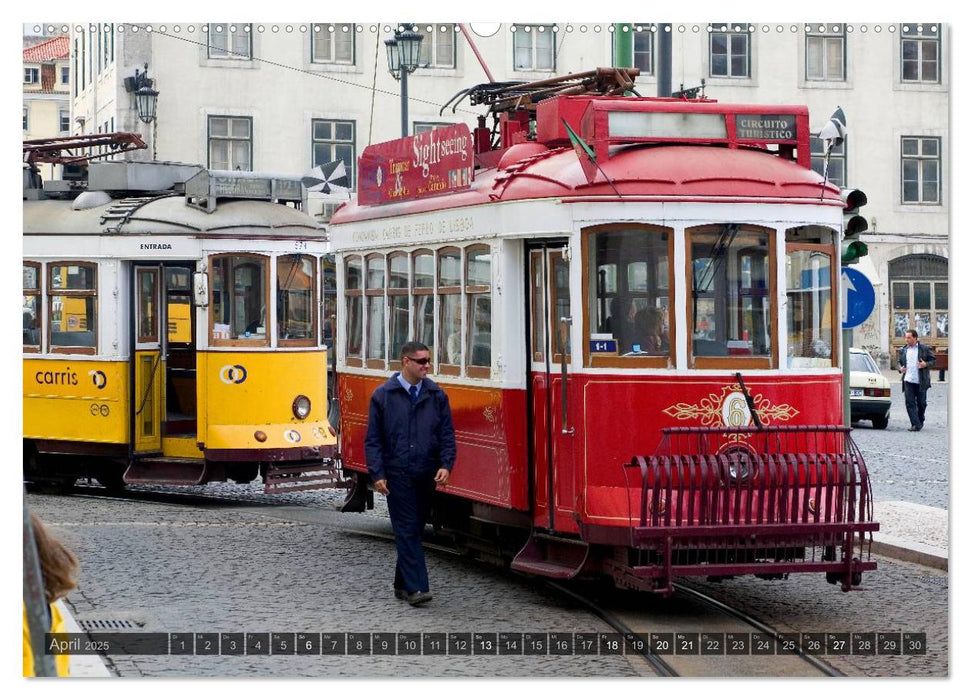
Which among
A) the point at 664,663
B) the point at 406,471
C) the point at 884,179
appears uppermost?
the point at 884,179

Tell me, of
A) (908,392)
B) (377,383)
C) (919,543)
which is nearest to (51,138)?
(377,383)

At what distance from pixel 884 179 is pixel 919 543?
3565 millimetres

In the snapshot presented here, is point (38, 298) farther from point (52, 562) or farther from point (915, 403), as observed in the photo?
point (52, 562)

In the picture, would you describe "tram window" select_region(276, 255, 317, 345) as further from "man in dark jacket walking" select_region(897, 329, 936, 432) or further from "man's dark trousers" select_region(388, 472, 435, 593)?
"man's dark trousers" select_region(388, 472, 435, 593)

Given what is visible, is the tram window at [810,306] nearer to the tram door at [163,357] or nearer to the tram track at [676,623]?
the tram track at [676,623]

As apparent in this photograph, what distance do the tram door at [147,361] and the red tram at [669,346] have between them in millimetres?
6652

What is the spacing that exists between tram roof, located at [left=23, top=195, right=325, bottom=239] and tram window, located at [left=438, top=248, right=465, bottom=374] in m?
5.21

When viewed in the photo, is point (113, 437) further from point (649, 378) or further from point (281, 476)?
point (649, 378)

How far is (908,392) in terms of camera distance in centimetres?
2275

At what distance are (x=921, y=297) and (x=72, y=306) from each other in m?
9.21

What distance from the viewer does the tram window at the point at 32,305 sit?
1772 cm

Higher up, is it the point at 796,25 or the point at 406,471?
the point at 796,25

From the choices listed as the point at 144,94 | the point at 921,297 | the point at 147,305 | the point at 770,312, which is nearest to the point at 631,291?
the point at 770,312

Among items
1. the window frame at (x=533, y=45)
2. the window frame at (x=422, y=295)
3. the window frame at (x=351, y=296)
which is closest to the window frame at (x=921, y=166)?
the window frame at (x=533, y=45)
